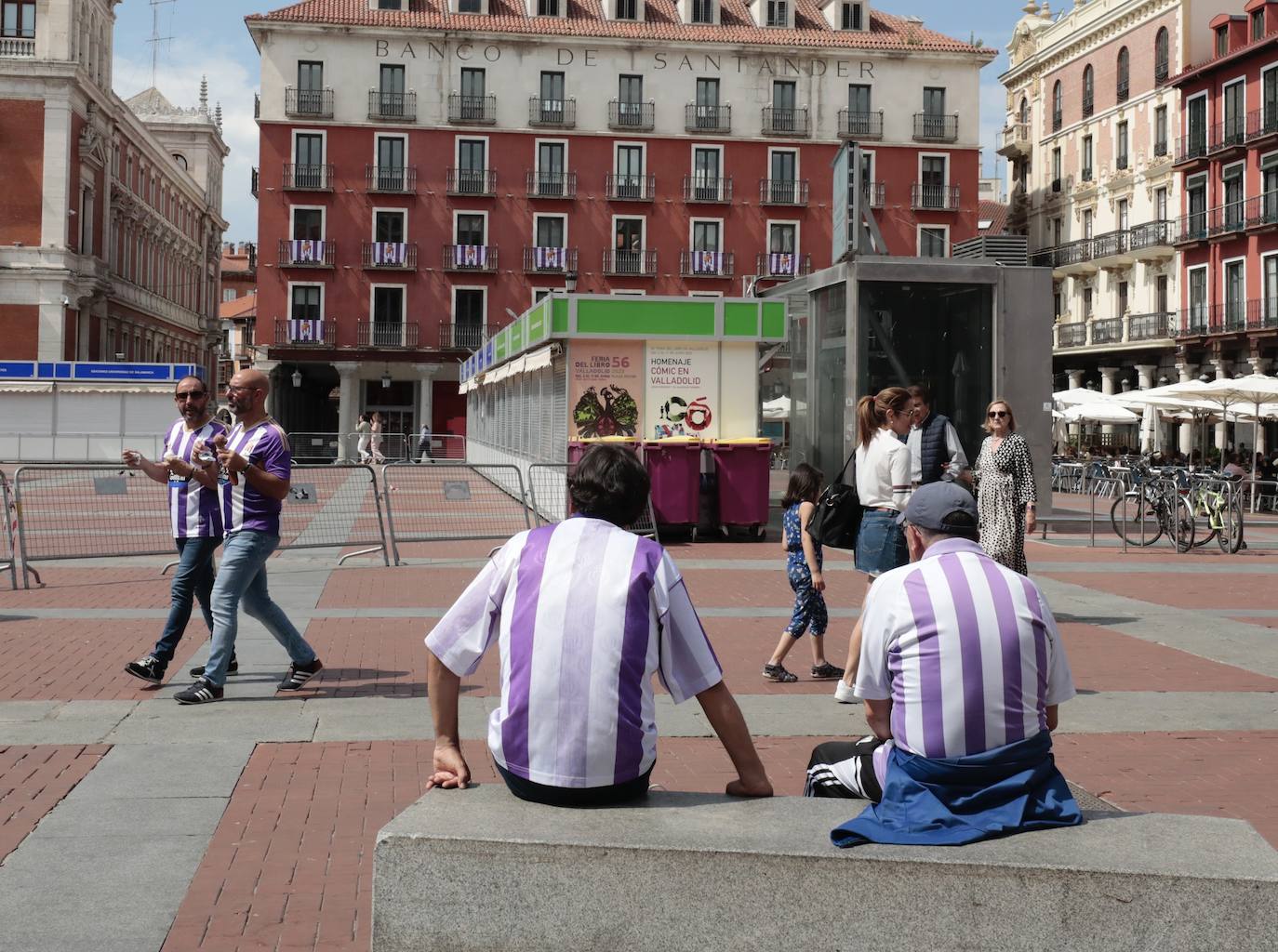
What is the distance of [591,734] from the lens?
334cm

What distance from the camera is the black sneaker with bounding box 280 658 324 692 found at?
7.54m

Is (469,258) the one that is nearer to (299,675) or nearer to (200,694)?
(299,675)

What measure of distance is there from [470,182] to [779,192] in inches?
463

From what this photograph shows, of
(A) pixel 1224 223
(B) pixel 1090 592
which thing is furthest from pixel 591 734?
(A) pixel 1224 223

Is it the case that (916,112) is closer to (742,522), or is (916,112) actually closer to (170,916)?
(742,522)

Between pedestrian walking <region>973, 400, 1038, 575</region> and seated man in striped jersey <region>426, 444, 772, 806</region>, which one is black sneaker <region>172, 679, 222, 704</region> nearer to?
seated man in striped jersey <region>426, 444, 772, 806</region>

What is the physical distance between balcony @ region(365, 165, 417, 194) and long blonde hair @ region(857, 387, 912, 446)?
150ft

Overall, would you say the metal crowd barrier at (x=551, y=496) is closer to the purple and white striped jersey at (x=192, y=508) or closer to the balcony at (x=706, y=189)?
the purple and white striped jersey at (x=192, y=508)

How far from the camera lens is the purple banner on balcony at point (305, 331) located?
169ft

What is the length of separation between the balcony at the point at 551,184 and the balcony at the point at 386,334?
675cm

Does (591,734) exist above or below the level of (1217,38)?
below

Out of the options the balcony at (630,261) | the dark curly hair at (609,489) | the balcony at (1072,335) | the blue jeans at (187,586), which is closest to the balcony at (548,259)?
the balcony at (630,261)

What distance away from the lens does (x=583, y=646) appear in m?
3.31

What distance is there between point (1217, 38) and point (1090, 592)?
41.6 metres
